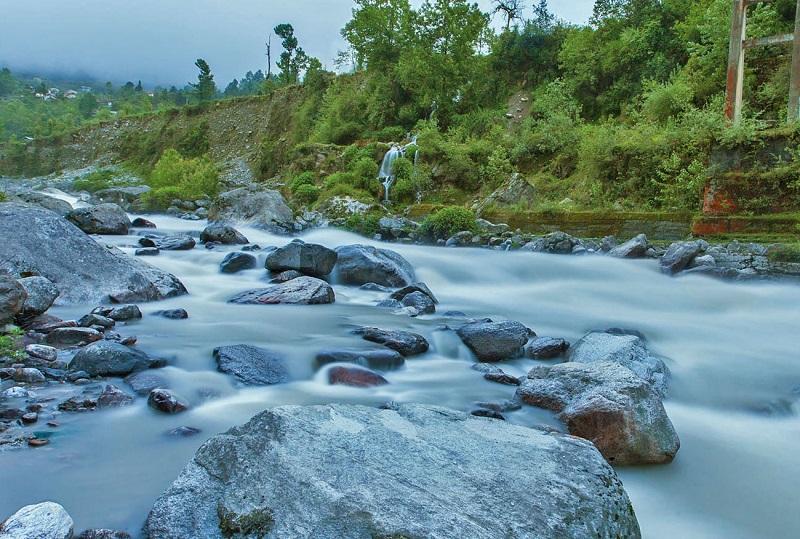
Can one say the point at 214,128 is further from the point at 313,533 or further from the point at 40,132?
the point at 313,533

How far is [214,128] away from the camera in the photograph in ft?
153

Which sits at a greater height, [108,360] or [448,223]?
[448,223]

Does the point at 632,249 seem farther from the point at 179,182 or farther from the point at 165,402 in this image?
the point at 179,182

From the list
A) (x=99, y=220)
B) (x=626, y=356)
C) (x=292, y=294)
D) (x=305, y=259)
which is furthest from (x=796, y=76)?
(x=99, y=220)

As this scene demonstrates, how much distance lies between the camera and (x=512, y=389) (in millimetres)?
4250

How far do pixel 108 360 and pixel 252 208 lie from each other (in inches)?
567

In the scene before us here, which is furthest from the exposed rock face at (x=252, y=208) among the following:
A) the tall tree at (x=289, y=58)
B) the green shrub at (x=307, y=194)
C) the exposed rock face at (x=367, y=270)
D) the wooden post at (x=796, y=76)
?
the tall tree at (x=289, y=58)

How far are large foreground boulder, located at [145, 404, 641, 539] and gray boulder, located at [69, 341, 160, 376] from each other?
2136 mm

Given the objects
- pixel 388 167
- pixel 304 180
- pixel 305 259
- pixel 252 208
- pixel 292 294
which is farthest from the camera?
pixel 304 180

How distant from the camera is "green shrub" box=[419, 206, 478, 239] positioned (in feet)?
45.8

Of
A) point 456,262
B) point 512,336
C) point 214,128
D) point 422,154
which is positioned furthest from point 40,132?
point 512,336

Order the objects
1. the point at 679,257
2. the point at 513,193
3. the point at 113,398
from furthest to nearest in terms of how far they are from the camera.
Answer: the point at 513,193, the point at 679,257, the point at 113,398

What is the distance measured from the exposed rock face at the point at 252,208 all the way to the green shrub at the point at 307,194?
2227 millimetres

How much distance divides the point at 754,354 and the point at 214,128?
4769 centimetres
